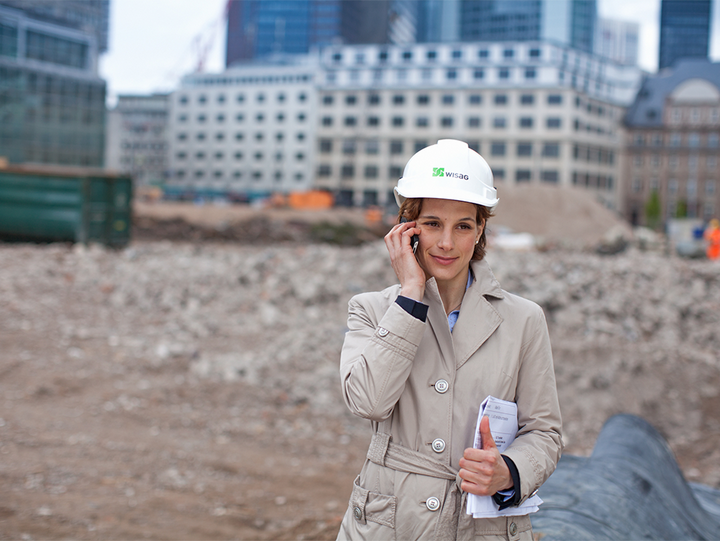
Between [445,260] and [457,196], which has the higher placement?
[457,196]

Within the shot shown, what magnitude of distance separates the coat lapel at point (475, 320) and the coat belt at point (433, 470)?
0.98ft

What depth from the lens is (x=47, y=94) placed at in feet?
160

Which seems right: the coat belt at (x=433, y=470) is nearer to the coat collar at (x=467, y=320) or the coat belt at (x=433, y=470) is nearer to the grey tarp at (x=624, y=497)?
the coat collar at (x=467, y=320)

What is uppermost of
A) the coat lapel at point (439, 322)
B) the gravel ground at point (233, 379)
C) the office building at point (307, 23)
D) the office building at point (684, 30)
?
the office building at point (684, 30)

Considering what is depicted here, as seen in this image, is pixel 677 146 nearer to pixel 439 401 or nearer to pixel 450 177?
pixel 450 177

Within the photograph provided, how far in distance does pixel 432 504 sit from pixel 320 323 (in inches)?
338

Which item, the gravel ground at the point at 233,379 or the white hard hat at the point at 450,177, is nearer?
the white hard hat at the point at 450,177

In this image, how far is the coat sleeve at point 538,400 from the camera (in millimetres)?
1994

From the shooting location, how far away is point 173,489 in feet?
18.5

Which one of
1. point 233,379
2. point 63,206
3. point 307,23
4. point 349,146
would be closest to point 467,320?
point 233,379

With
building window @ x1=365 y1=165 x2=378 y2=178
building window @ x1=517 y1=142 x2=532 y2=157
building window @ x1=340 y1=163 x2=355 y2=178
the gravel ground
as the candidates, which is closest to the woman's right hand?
the gravel ground

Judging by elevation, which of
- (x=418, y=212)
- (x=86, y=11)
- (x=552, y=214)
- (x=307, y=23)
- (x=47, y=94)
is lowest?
(x=418, y=212)

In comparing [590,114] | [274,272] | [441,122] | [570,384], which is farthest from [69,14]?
[570,384]

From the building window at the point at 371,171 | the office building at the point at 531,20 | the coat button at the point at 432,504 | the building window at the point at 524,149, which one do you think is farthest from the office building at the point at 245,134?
the coat button at the point at 432,504
